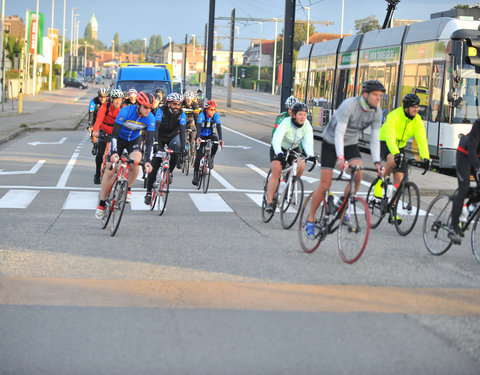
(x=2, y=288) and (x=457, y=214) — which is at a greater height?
(x=457, y=214)

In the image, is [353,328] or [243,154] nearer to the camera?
[353,328]

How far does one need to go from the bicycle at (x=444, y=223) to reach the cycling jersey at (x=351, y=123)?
875mm

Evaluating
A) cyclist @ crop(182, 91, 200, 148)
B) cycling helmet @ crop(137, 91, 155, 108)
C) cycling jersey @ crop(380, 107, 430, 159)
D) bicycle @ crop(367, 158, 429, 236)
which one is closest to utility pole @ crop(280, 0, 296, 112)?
cyclist @ crop(182, 91, 200, 148)

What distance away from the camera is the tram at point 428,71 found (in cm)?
1819

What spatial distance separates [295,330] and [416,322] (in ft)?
3.23

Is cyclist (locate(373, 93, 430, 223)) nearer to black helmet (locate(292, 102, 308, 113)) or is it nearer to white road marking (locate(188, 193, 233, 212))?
black helmet (locate(292, 102, 308, 113))

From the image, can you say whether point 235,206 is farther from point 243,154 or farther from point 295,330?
point 243,154

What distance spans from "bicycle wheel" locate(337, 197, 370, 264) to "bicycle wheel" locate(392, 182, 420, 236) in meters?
1.87

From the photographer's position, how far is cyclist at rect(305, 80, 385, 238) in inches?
334

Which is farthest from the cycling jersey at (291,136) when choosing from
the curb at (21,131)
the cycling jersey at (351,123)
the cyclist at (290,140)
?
the curb at (21,131)

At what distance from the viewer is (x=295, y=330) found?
5602 mm

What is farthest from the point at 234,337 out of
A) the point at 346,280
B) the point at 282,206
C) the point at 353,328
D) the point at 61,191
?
the point at 61,191

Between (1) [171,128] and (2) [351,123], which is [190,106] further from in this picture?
(2) [351,123]

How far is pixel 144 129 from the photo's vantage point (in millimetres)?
10555
